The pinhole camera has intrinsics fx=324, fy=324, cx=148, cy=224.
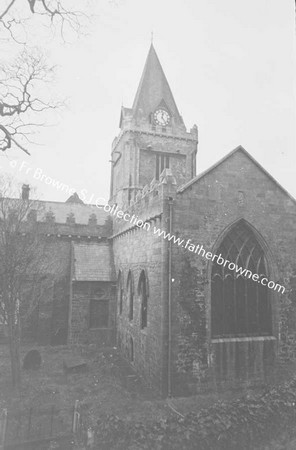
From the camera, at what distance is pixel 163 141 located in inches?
1281

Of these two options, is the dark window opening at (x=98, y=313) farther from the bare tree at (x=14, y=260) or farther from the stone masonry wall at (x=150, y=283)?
the bare tree at (x=14, y=260)

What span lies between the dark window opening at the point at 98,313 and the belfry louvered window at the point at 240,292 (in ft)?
31.0

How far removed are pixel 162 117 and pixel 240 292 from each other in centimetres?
2530

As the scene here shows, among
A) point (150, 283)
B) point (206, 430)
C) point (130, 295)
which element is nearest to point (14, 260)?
point (150, 283)

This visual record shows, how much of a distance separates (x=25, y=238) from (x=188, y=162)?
23.0m

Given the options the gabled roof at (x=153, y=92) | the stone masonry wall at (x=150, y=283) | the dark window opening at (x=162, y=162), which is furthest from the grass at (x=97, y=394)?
the gabled roof at (x=153, y=92)

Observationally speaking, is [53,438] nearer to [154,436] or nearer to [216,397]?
[154,436]

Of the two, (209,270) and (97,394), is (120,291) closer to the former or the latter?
(97,394)

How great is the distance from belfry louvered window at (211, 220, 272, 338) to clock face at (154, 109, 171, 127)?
23.2 m

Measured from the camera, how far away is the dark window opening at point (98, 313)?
1959 centimetres

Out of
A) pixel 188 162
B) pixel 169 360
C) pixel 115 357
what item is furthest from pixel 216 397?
pixel 188 162

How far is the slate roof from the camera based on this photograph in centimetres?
1980

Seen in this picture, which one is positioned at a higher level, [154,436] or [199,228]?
[199,228]

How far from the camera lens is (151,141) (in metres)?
32.2
